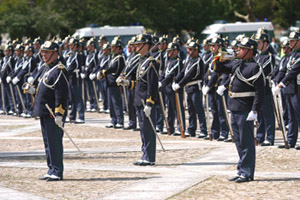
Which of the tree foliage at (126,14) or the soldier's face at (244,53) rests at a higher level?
the soldier's face at (244,53)

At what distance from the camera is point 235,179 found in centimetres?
1066

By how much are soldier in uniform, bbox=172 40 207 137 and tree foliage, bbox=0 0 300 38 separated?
2332cm

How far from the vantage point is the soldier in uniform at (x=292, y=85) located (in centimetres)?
1352

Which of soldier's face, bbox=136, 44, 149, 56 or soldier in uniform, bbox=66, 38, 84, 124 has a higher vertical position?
soldier's face, bbox=136, 44, 149, 56

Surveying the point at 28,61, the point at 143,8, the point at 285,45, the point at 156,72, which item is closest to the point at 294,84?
the point at 285,45

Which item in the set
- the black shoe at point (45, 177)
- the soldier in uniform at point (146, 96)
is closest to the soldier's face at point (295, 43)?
the soldier in uniform at point (146, 96)

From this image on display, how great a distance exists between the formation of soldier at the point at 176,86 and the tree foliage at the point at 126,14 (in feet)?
53.1

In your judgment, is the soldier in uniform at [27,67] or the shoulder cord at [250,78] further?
the soldier in uniform at [27,67]

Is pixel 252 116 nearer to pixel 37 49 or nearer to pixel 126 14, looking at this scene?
pixel 37 49

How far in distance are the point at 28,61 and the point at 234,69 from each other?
34.8 ft

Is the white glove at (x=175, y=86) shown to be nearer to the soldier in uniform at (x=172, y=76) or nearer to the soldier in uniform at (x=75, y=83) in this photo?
the soldier in uniform at (x=172, y=76)

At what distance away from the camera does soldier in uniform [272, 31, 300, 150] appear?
13523mm

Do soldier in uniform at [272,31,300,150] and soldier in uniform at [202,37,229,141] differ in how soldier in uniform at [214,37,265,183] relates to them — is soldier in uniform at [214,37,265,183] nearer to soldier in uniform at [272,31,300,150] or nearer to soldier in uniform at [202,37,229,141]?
soldier in uniform at [272,31,300,150]

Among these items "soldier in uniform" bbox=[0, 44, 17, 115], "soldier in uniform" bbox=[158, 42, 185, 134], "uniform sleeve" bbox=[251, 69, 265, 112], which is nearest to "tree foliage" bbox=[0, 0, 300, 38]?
"soldier in uniform" bbox=[0, 44, 17, 115]
